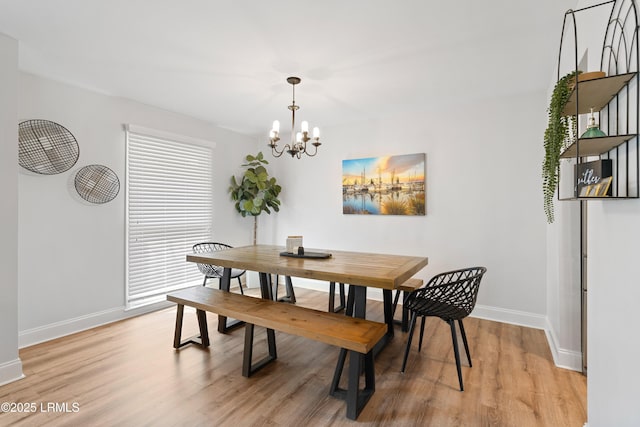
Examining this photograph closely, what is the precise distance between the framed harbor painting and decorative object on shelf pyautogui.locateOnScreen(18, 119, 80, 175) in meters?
3.16

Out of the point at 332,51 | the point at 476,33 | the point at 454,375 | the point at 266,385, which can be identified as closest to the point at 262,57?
the point at 332,51

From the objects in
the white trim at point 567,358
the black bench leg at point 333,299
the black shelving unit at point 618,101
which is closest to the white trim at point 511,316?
the white trim at point 567,358

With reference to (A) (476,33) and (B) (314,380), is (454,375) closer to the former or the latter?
(B) (314,380)

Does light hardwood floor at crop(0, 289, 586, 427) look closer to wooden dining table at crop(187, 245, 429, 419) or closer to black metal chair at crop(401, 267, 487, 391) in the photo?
wooden dining table at crop(187, 245, 429, 419)

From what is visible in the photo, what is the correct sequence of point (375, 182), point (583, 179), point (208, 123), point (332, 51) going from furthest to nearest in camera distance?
1. point (208, 123)
2. point (375, 182)
3. point (332, 51)
4. point (583, 179)

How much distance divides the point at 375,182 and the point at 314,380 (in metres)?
2.66

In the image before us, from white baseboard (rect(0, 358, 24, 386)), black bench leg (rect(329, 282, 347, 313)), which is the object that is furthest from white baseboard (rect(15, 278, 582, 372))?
black bench leg (rect(329, 282, 347, 313))

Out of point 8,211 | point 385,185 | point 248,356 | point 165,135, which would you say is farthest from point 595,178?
point 165,135

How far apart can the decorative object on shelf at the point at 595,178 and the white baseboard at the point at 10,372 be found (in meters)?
3.66

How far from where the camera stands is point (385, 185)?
13.6ft

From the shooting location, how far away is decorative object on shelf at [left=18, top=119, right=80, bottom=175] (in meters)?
2.76

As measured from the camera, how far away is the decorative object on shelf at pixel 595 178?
3.89 ft

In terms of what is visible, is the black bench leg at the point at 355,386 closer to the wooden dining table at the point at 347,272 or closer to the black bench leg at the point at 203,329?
the wooden dining table at the point at 347,272

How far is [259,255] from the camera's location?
3047mm
